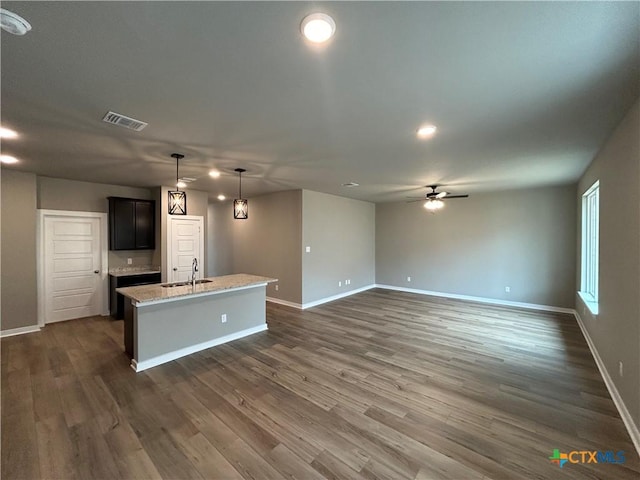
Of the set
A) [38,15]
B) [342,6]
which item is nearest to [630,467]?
[342,6]

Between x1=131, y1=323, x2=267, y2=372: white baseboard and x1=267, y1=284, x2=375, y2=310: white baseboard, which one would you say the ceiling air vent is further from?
x1=267, y1=284, x2=375, y2=310: white baseboard

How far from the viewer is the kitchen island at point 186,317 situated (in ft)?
11.0

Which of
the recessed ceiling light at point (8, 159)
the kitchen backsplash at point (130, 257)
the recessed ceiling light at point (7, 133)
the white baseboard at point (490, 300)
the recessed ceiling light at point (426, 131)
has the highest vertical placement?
the recessed ceiling light at point (426, 131)

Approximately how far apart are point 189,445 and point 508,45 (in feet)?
11.5

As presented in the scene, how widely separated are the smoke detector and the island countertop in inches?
101

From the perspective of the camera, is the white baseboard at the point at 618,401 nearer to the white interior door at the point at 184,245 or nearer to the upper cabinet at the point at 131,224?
the white interior door at the point at 184,245

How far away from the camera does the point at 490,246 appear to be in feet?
21.7

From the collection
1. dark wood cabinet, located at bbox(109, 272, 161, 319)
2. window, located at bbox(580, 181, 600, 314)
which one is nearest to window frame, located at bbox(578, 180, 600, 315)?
window, located at bbox(580, 181, 600, 314)

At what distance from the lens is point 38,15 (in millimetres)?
1288

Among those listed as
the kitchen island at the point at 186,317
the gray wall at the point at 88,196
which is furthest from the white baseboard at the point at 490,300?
the gray wall at the point at 88,196

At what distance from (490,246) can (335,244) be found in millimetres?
3866

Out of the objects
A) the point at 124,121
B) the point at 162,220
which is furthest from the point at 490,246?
the point at 162,220

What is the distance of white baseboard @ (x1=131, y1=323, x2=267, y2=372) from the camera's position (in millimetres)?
3314

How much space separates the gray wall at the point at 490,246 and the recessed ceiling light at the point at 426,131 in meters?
4.86
